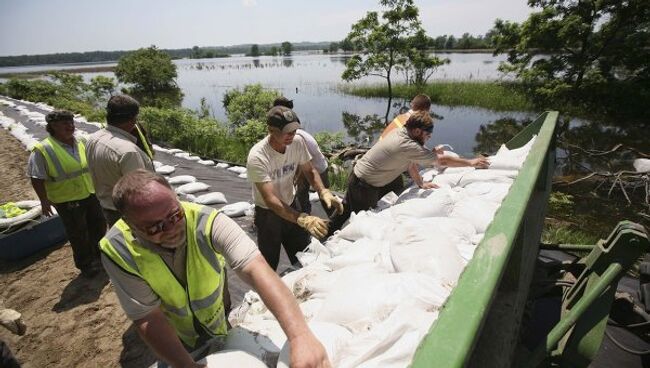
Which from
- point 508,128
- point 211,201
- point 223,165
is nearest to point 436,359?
point 211,201

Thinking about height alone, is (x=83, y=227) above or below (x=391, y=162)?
below

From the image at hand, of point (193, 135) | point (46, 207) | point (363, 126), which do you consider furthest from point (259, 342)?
point (363, 126)

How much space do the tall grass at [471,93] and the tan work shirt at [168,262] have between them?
15.2m

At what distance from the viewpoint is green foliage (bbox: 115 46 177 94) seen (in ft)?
83.1

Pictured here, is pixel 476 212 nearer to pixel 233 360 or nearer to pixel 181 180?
pixel 233 360

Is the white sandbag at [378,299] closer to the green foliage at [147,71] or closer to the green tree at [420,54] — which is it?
the green tree at [420,54]

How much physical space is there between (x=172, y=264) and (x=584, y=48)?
Result: 53.4 ft

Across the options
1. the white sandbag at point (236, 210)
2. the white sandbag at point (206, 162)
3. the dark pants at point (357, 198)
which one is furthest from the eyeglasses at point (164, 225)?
the white sandbag at point (206, 162)

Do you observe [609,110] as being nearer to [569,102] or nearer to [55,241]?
[569,102]

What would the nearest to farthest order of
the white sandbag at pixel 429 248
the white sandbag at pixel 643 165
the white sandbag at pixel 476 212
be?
1. the white sandbag at pixel 429 248
2. the white sandbag at pixel 476 212
3. the white sandbag at pixel 643 165

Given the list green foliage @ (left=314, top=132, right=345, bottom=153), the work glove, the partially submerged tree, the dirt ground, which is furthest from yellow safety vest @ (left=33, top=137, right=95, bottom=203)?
the partially submerged tree

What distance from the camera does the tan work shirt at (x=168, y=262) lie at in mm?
1077

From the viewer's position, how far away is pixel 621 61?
1192 centimetres

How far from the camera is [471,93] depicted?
15297 millimetres
